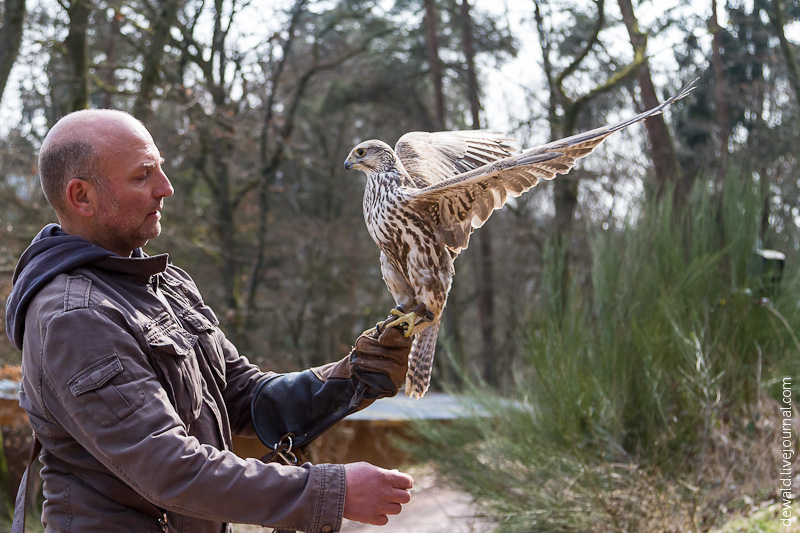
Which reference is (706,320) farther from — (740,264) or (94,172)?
(94,172)

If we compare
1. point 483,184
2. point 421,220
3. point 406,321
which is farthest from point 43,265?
point 483,184

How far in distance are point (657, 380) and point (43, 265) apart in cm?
400

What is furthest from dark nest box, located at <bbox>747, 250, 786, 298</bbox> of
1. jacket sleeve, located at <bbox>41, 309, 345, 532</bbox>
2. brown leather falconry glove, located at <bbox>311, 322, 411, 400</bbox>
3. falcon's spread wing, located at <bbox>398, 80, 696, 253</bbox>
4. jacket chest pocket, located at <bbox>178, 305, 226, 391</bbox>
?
jacket sleeve, located at <bbox>41, 309, 345, 532</bbox>

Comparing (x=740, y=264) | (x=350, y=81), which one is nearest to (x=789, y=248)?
(x=740, y=264)

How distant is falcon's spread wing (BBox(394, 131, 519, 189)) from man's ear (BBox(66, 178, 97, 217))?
5.19 ft

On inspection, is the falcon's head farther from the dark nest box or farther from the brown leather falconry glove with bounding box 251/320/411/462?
the dark nest box

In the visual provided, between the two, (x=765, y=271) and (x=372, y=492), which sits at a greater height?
(x=765, y=271)

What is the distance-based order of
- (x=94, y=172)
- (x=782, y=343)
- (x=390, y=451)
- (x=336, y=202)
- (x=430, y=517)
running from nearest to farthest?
(x=94, y=172), (x=782, y=343), (x=430, y=517), (x=390, y=451), (x=336, y=202)

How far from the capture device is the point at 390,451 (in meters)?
7.83

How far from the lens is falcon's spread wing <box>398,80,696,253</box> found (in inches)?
92.2

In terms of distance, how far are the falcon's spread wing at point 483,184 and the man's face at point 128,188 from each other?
97cm

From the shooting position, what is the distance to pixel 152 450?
1515mm

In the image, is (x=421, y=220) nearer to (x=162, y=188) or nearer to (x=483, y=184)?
(x=483, y=184)

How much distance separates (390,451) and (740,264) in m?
4.09
